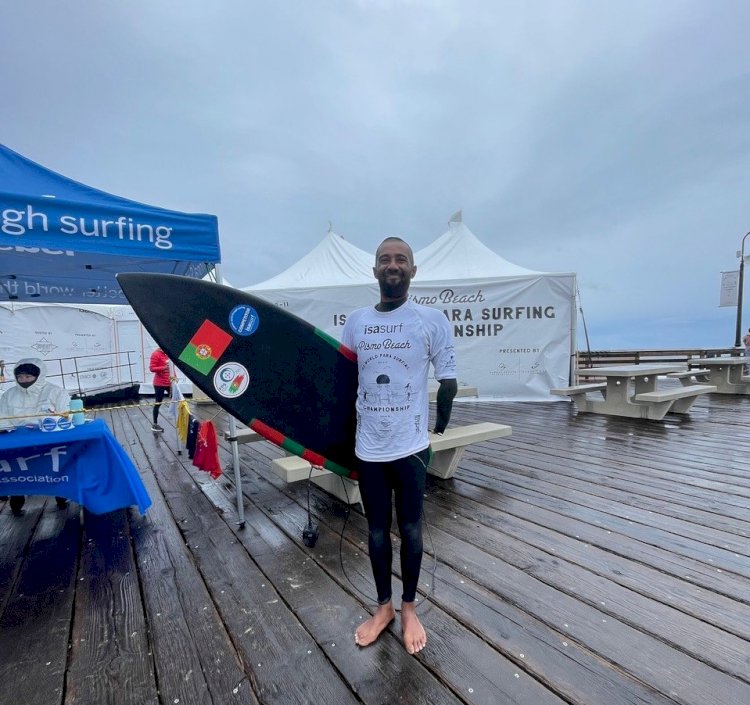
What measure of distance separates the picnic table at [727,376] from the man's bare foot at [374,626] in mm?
8582

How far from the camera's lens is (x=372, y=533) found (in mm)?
1559

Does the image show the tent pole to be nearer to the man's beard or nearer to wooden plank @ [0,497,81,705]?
wooden plank @ [0,497,81,705]

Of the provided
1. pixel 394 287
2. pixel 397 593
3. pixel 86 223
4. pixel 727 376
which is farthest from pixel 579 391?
pixel 86 223

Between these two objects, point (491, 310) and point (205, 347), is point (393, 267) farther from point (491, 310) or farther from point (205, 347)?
point (491, 310)

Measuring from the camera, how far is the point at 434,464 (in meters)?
3.47

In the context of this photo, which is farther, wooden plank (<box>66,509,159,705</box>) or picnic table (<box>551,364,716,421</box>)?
picnic table (<box>551,364,716,421</box>)

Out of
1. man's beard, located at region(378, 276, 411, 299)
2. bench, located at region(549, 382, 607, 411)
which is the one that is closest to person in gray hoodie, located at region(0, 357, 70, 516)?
man's beard, located at region(378, 276, 411, 299)

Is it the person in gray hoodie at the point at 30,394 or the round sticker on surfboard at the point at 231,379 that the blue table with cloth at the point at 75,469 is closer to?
the person in gray hoodie at the point at 30,394

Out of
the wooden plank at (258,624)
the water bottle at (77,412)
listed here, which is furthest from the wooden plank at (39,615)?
the water bottle at (77,412)

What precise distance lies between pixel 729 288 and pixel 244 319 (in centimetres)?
1435

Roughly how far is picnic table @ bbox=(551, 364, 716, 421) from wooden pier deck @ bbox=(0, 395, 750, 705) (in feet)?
7.07

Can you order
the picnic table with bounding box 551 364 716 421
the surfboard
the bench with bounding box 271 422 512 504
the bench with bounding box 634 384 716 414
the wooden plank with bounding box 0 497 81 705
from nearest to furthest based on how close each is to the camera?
1. the wooden plank with bounding box 0 497 81 705
2. the surfboard
3. the bench with bounding box 271 422 512 504
4. the bench with bounding box 634 384 716 414
5. the picnic table with bounding box 551 364 716 421

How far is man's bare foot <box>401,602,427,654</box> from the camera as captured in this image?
150 centimetres

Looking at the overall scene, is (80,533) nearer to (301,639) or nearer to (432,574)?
(301,639)
